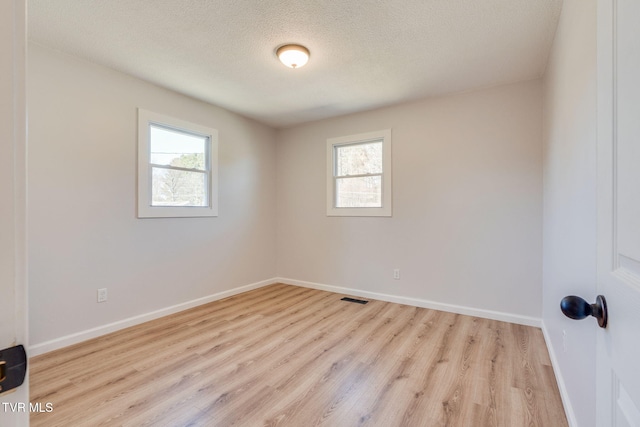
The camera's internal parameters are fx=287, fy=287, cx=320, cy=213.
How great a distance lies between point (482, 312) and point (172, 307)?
11.4 feet

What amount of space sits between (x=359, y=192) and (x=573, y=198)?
266 cm

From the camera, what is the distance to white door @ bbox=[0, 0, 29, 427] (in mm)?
412

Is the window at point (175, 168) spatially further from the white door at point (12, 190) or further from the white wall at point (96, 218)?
the white door at point (12, 190)

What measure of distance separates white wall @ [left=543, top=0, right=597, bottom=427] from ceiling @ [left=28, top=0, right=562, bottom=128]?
1.40 ft

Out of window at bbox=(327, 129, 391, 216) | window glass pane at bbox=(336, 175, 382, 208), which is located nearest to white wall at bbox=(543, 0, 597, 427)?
window at bbox=(327, 129, 391, 216)

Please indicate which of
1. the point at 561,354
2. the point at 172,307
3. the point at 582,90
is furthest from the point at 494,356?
the point at 172,307

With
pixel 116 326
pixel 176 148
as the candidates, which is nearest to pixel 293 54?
pixel 176 148

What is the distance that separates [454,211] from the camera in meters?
3.35

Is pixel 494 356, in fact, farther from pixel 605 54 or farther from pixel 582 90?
pixel 605 54

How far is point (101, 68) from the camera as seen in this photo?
2.70 meters

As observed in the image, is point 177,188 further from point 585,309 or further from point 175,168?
point 585,309

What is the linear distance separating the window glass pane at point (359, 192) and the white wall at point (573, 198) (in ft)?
6.30

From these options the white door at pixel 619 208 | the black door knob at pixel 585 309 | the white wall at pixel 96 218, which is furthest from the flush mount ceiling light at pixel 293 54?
the black door knob at pixel 585 309

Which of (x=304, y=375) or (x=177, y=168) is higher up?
(x=177, y=168)
